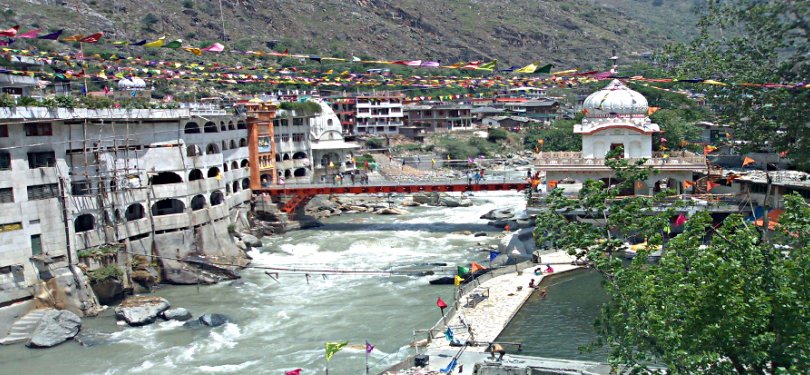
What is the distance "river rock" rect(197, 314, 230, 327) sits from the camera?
1282 inches

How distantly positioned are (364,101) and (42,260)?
211 ft

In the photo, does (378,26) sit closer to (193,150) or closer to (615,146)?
(193,150)

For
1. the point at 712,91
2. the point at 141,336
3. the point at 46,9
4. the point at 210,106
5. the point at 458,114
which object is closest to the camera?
the point at 712,91

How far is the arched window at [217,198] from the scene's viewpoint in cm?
4856

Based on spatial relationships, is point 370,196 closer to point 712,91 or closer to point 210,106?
point 210,106

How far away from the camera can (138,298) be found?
3572 cm

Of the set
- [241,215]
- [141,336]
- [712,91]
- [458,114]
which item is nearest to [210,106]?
[241,215]

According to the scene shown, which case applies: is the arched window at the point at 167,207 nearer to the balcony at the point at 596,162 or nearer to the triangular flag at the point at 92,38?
the triangular flag at the point at 92,38

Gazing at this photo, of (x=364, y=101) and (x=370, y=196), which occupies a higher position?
(x=364, y=101)

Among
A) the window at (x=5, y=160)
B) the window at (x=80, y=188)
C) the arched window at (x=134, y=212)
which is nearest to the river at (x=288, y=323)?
the arched window at (x=134, y=212)

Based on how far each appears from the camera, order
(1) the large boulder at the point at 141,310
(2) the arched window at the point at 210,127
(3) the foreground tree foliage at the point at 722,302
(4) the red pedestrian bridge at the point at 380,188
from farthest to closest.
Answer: (4) the red pedestrian bridge at the point at 380,188
(2) the arched window at the point at 210,127
(1) the large boulder at the point at 141,310
(3) the foreground tree foliage at the point at 722,302

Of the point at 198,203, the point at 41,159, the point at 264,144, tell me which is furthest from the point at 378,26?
the point at 41,159

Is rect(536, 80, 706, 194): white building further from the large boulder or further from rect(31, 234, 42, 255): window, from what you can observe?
rect(31, 234, 42, 255): window

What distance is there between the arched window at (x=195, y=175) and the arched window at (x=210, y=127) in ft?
13.0
